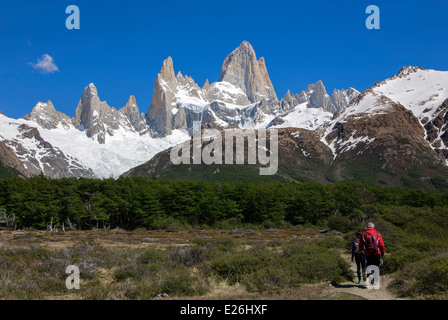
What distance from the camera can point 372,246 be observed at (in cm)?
1210

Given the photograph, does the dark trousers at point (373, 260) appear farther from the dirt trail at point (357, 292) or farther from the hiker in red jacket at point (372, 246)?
the dirt trail at point (357, 292)

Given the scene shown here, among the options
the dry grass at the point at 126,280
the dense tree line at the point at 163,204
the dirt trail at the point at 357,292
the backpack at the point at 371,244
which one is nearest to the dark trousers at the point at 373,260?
the backpack at the point at 371,244

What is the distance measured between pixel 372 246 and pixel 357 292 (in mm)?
1686

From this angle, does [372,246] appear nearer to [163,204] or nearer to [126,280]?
[126,280]

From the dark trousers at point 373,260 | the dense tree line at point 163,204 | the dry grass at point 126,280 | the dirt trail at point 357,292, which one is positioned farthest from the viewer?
the dense tree line at point 163,204

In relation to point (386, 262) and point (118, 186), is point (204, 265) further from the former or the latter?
point (118, 186)

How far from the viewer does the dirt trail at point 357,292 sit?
1091cm

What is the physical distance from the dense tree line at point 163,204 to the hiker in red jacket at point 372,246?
1820 inches

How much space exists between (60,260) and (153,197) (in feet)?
153

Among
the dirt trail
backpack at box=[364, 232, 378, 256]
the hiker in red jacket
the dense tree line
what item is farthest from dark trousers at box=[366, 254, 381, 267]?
the dense tree line

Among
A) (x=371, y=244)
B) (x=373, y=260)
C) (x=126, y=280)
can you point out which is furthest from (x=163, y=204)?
(x=371, y=244)

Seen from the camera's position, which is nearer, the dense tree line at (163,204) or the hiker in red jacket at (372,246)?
the hiker in red jacket at (372,246)
